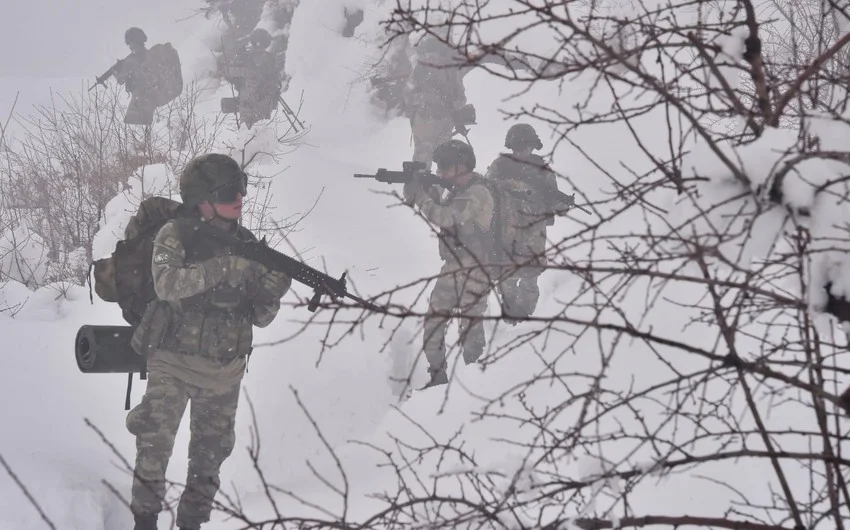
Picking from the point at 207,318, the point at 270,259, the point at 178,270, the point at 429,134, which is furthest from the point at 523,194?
the point at 429,134

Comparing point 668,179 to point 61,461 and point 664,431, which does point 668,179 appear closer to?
point 664,431

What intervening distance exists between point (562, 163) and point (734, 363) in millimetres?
10570

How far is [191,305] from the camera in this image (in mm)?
3652

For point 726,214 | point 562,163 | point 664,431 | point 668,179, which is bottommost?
point 726,214

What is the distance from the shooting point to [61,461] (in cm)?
395

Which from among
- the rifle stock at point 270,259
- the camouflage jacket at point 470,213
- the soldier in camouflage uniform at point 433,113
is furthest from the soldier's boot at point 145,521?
the soldier in camouflage uniform at point 433,113

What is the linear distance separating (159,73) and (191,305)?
10726mm

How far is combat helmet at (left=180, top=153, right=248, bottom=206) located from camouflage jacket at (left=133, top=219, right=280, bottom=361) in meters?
0.16

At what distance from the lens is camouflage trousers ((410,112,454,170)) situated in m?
10.4

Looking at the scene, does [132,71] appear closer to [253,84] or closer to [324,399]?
[253,84]

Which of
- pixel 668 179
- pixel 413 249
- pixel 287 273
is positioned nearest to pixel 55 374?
pixel 287 273

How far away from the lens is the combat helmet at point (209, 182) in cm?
366

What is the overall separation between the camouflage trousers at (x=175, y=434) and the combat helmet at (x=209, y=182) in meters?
0.88

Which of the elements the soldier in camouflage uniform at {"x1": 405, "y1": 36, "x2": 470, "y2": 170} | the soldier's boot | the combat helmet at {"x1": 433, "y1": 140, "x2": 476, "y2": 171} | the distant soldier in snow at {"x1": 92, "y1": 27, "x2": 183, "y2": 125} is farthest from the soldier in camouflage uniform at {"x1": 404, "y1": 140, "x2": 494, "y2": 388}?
the distant soldier in snow at {"x1": 92, "y1": 27, "x2": 183, "y2": 125}
